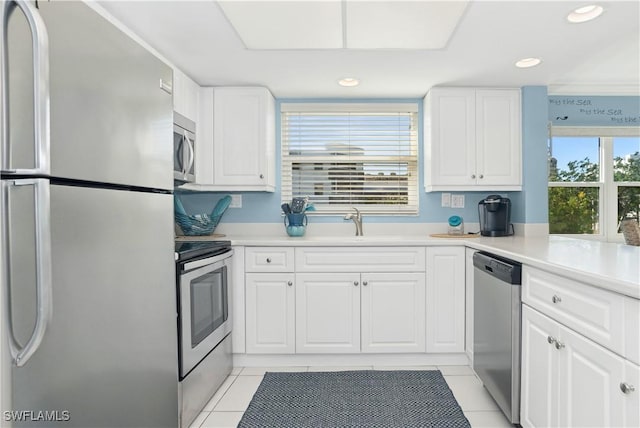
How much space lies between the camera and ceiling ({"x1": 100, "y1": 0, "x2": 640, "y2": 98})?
1876mm

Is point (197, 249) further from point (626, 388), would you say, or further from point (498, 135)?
point (498, 135)

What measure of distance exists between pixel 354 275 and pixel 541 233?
61.0 inches

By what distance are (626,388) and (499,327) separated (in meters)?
0.92

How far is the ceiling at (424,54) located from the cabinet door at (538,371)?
1468mm

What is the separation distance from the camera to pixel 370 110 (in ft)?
11.0

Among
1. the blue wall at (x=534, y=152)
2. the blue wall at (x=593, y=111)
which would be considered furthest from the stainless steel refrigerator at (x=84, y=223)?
the blue wall at (x=593, y=111)

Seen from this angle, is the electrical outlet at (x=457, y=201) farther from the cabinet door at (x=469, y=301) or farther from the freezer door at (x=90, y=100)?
the freezer door at (x=90, y=100)

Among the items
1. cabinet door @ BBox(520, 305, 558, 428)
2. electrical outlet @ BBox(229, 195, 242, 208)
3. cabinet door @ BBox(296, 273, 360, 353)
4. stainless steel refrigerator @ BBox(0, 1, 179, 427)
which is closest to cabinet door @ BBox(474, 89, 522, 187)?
cabinet door @ BBox(296, 273, 360, 353)

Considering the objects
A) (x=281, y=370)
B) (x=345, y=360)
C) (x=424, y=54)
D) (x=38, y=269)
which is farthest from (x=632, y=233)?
(x=38, y=269)

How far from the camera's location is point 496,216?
9.76 ft

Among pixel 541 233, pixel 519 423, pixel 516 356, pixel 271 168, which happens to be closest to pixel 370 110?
pixel 271 168

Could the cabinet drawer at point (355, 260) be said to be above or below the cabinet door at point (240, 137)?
below

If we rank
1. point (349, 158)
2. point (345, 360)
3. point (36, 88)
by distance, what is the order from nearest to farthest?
1. point (36, 88)
2. point (345, 360)
3. point (349, 158)

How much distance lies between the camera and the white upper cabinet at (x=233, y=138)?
118 inches
